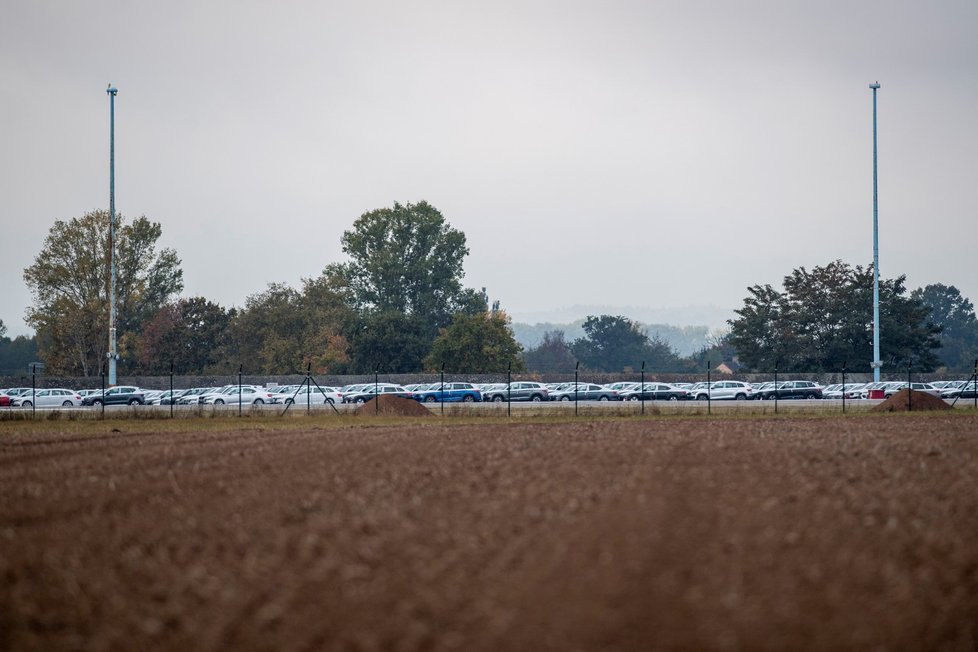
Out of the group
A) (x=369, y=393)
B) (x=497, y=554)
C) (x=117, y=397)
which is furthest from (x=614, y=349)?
(x=497, y=554)

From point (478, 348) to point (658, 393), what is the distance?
22190mm

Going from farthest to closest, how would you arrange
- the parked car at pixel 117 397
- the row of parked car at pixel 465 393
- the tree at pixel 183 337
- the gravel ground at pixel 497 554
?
the tree at pixel 183 337 → the parked car at pixel 117 397 → the row of parked car at pixel 465 393 → the gravel ground at pixel 497 554

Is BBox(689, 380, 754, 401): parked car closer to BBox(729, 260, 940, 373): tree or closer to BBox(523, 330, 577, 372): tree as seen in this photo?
BBox(729, 260, 940, 373): tree

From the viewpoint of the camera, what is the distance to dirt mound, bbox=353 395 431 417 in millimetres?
39594

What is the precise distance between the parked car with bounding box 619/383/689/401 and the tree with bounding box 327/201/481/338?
4449cm

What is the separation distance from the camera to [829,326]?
83875mm

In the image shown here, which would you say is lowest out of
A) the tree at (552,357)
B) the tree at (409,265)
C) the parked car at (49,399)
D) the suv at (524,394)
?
the parked car at (49,399)

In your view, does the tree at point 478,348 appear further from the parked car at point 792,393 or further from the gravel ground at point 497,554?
the gravel ground at point 497,554

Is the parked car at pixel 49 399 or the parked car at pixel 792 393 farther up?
the parked car at pixel 792 393

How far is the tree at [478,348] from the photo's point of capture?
79250 millimetres

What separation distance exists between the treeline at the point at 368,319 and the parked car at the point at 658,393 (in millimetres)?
14450

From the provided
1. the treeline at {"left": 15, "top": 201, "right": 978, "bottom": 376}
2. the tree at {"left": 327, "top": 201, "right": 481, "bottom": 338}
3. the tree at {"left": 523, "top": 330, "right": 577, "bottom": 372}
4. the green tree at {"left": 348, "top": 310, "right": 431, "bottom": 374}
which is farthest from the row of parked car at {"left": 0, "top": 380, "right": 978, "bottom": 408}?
the tree at {"left": 523, "top": 330, "right": 577, "bottom": 372}

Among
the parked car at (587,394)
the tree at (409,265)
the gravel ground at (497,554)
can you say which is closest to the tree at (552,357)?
the tree at (409,265)

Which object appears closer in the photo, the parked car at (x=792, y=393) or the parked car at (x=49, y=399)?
the parked car at (x=792, y=393)
